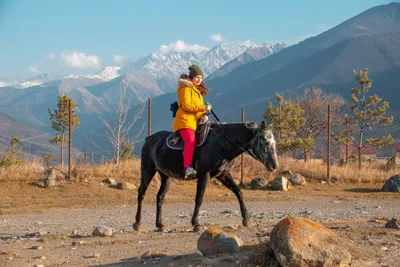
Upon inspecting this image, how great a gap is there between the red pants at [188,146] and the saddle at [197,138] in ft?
0.45

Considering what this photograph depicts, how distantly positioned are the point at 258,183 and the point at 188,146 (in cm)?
1033

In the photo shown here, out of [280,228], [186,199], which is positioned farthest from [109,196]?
[280,228]

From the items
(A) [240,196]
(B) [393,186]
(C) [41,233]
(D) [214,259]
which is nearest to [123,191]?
(C) [41,233]

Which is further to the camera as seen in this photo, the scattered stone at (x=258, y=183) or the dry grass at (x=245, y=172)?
the scattered stone at (x=258, y=183)

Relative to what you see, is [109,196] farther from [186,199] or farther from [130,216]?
[130,216]

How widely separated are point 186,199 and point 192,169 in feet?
22.9

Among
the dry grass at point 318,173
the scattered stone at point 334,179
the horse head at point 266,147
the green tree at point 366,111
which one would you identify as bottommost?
the scattered stone at point 334,179

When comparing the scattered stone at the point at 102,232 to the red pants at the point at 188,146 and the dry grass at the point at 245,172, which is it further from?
the dry grass at the point at 245,172

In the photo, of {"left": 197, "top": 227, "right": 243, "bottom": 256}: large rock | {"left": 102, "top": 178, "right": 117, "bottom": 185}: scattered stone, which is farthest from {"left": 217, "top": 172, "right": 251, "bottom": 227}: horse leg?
{"left": 102, "top": 178, "right": 117, "bottom": 185}: scattered stone

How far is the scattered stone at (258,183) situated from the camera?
64.8ft

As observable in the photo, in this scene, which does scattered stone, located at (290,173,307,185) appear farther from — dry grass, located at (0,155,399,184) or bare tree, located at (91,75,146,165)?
bare tree, located at (91,75,146,165)

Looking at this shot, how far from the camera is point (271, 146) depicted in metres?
9.40

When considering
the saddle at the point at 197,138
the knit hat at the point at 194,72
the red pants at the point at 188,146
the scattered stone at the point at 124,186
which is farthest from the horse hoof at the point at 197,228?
the scattered stone at the point at 124,186

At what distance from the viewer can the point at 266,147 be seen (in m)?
9.41
